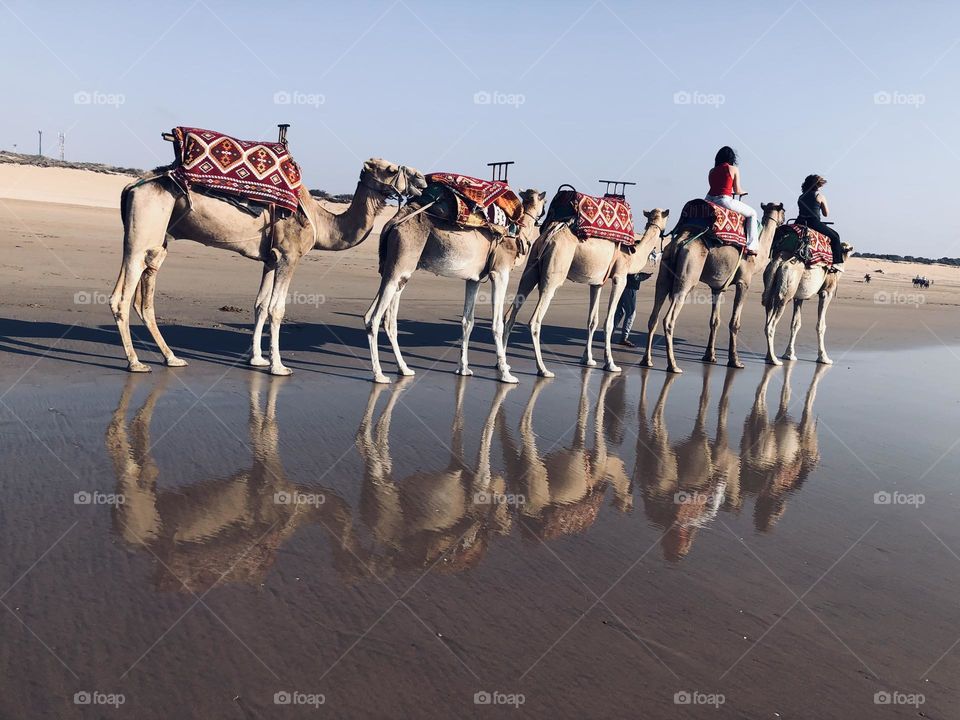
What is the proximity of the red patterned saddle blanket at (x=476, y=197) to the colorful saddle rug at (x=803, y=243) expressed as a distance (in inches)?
258

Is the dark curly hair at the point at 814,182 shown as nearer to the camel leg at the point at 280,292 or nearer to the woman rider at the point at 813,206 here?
the woman rider at the point at 813,206

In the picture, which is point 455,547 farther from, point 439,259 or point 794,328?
point 794,328

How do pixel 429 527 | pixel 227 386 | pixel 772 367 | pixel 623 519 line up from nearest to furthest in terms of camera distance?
pixel 429 527 → pixel 623 519 → pixel 227 386 → pixel 772 367

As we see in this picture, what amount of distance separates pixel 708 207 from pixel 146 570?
37.1 feet

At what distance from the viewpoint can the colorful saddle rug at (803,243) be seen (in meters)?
15.2

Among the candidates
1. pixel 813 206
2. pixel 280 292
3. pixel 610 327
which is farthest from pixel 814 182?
pixel 280 292

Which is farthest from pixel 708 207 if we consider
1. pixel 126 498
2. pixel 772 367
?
pixel 126 498

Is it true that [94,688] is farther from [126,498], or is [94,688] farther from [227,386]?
[227,386]

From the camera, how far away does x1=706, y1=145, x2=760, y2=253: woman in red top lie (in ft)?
46.0

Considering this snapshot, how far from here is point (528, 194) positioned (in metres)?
12.1

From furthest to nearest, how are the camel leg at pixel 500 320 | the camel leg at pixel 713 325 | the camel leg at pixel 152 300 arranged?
the camel leg at pixel 713 325, the camel leg at pixel 500 320, the camel leg at pixel 152 300

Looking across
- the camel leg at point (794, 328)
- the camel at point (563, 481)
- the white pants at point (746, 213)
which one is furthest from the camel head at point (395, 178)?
the camel leg at point (794, 328)

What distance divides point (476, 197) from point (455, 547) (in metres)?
6.53

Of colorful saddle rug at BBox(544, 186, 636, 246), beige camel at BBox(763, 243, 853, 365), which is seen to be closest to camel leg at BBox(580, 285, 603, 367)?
colorful saddle rug at BBox(544, 186, 636, 246)
